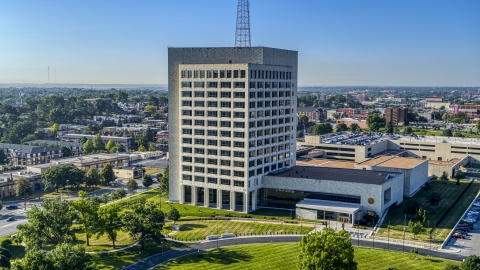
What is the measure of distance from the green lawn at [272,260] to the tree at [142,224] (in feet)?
29.0

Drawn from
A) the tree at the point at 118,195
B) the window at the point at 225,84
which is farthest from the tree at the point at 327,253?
the tree at the point at 118,195

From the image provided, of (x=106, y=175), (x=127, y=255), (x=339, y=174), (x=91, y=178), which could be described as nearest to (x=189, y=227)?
(x=127, y=255)

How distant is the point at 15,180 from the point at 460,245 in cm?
12391

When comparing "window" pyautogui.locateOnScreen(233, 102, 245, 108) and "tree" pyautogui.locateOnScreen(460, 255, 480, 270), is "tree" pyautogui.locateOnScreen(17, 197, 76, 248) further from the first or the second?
"tree" pyautogui.locateOnScreen(460, 255, 480, 270)

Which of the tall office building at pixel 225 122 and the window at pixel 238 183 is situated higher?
the tall office building at pixel 225 122

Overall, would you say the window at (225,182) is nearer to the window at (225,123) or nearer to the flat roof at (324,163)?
the window at (225,123)

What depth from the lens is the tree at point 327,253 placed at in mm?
66938

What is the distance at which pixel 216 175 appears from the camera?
121688mm

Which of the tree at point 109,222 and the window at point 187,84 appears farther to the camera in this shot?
the window at point 187,84

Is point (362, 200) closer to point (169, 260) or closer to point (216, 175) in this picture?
point (216, 175)

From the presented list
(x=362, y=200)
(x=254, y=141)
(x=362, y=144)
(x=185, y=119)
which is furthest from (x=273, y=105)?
(x=362, y=144)

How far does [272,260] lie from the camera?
86.8m

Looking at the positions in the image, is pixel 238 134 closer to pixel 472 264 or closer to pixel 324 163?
pixel 324 163

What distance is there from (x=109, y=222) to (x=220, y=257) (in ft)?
76.0
